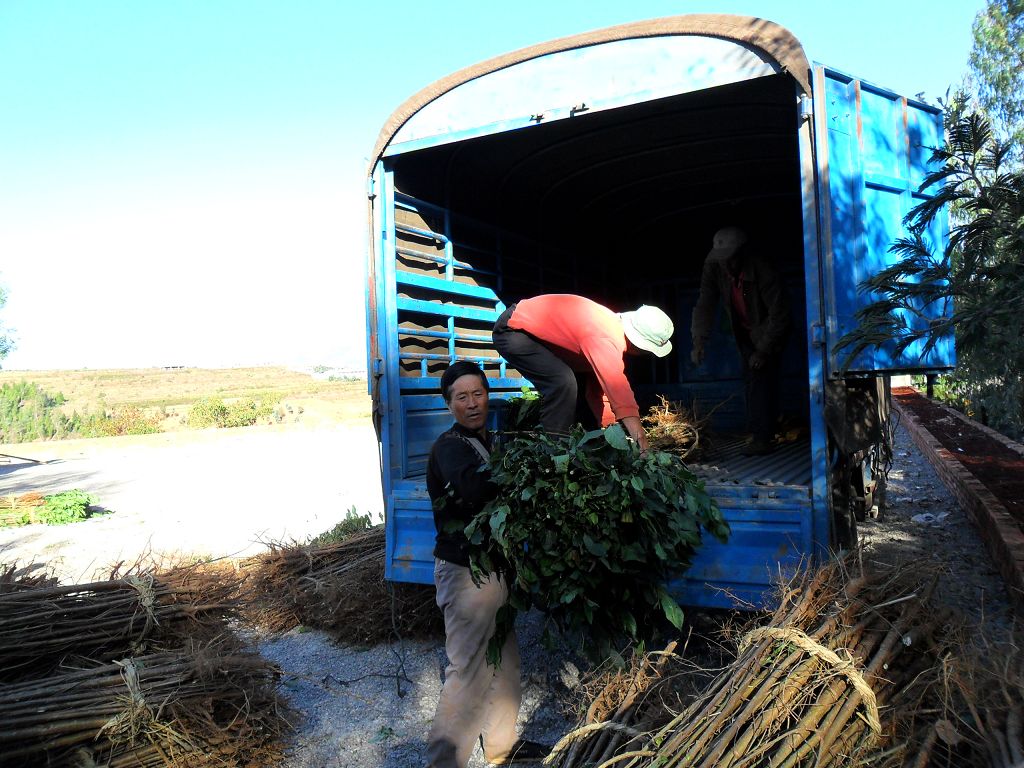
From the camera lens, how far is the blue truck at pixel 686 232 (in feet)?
12.2

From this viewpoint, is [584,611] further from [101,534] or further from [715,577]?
[101,534]

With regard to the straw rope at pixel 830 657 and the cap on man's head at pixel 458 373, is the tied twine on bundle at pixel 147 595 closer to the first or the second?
the cap on man's head at pixel 458 373

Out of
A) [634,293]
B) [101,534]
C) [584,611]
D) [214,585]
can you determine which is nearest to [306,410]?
[101,534]

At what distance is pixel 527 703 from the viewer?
4.27 metres

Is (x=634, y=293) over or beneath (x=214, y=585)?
over

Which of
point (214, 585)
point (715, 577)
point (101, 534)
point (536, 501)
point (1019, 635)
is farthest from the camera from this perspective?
point (101, 534)

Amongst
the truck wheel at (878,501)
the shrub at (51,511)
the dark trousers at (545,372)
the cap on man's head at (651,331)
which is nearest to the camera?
the cap on man's head at (651,331)

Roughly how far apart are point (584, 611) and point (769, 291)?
3.84 m

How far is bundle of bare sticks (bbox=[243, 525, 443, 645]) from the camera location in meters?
5.25

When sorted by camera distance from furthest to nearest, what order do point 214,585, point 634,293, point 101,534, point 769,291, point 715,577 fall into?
point 101,534 < point 634,293 < point 769,291 < point 214,585 < point 715,577

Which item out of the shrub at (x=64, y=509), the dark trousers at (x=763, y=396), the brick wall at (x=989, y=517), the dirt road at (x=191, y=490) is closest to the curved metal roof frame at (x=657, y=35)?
the brick wall at (x=989, y=517)

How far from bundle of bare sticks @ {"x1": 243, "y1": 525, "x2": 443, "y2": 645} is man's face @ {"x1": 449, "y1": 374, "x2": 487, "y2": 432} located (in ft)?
6.54

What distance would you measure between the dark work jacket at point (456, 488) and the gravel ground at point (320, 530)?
3.23 feet

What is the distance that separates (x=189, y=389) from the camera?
6650 cm
